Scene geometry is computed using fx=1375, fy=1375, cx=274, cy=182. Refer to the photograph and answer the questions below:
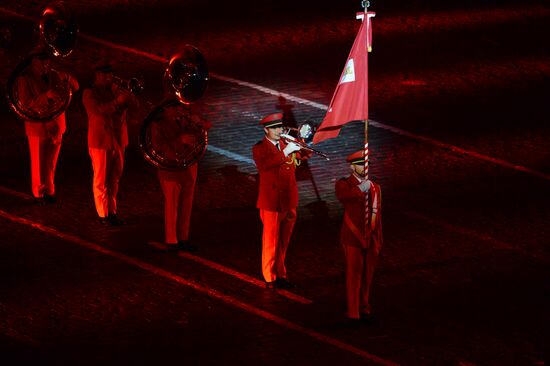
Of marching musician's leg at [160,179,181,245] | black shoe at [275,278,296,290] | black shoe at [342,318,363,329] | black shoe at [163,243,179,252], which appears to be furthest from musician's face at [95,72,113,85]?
black shoe at [342,318,363,329]

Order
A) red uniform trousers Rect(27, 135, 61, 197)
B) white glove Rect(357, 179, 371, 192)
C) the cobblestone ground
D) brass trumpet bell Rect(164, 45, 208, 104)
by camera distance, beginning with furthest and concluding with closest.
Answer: red uniform trousers Rect(27, 135, 61, 197)
brass trumpet bell Rect(164, 45, 208, 104)
white glove Rect(357, 179, 371, 192)
the cobblestone ground

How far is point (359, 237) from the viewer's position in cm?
1498

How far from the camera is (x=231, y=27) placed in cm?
2625

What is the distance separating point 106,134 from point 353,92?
376cm

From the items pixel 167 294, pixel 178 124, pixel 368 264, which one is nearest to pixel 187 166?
pixel 178 124

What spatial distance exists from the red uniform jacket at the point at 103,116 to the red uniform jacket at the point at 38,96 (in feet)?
2.52

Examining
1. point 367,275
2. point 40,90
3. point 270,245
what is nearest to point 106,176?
point 40,90

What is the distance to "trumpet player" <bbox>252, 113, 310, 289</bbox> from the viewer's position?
1589 centimetres

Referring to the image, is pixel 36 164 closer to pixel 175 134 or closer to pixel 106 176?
pixel 106 176

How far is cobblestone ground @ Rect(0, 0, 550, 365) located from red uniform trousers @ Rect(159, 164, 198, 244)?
39 centimetres

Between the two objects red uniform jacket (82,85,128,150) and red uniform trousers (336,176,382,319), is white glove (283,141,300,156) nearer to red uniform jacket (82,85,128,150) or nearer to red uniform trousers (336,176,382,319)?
red uniform trousers (336,176,382,319)

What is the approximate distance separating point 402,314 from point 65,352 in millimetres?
3749

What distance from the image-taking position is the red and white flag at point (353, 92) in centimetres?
1529

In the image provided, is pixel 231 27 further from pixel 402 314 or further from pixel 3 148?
pixel 402 314
